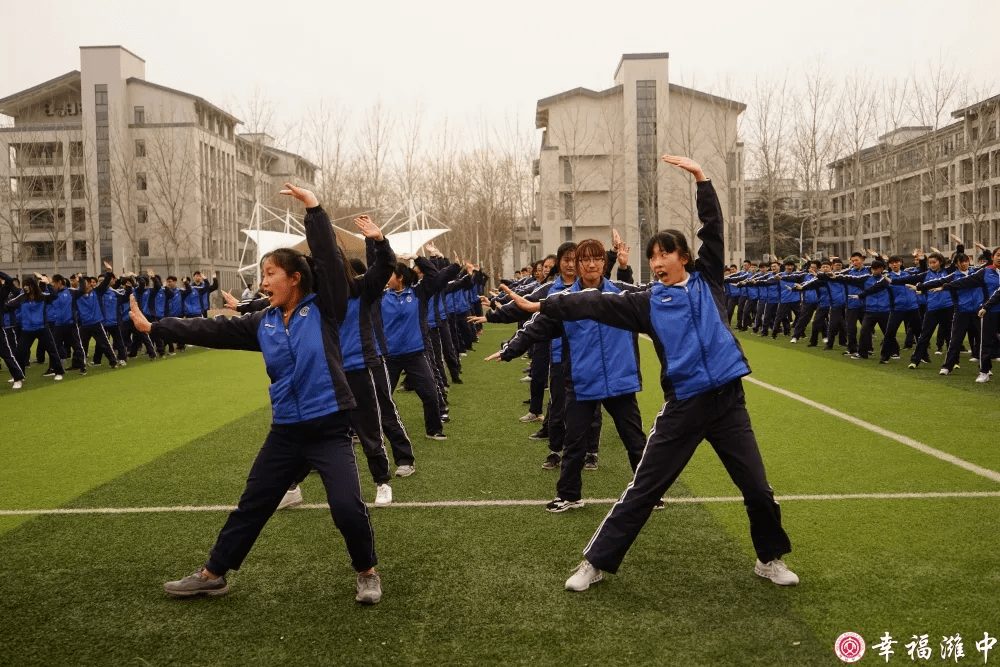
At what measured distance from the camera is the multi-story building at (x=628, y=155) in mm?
53250

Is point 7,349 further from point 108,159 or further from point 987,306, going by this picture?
point 108,159

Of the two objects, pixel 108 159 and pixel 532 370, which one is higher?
pixel 108 159

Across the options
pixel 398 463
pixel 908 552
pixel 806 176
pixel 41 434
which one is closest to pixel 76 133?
pixel 806 176

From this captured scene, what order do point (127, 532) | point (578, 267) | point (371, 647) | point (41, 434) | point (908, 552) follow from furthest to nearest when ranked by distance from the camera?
point (41, 434) < point (578, 267) < point (127, 532) < point (908, 552) < point (371, 647)

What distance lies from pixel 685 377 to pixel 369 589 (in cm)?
194

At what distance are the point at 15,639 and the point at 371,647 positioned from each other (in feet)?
5.55

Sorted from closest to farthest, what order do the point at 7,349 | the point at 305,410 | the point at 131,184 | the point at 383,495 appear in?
the point at 305,410 → the point at 383,495 → the point at 7,349 → the point at 131,184

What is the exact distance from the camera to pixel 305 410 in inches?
172

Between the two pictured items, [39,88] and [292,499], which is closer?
[292,499]

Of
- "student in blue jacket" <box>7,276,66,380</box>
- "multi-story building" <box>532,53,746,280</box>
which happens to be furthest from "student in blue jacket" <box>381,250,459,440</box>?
"multi-story building" <box>532,53,746,280</box>

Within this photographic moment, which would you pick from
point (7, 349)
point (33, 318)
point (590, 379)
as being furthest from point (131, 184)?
point (590, 379)

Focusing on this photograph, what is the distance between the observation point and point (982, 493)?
6.37 meters

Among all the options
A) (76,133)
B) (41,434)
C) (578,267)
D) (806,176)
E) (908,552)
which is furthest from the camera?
(76,133)

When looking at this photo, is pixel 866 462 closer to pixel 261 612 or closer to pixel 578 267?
pixel 578 267
